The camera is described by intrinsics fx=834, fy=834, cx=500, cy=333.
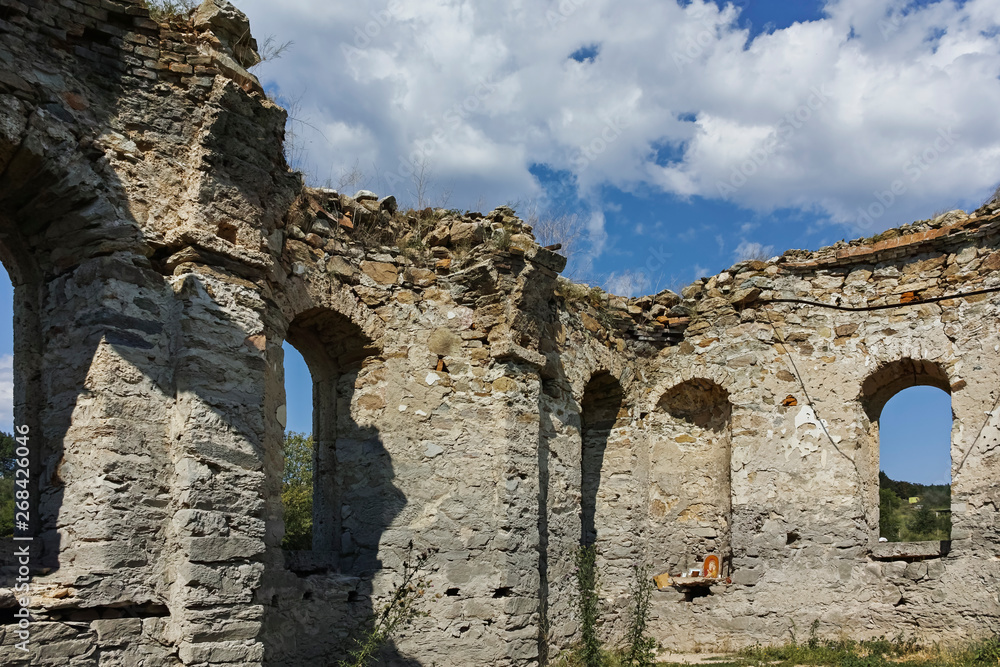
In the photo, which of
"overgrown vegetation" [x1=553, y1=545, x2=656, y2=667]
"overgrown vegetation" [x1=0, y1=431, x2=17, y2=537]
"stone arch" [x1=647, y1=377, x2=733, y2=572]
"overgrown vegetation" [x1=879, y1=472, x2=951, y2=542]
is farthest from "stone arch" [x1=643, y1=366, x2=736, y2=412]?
"overgrown vegetation" [x1=0, y1=431, x2=17, y2=537]

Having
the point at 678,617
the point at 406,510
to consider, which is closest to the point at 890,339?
the point at 678,617

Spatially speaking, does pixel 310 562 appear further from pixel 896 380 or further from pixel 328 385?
pixel 896 380

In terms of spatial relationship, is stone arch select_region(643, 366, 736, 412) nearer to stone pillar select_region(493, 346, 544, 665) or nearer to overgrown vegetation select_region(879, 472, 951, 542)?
stone pillar select_region(493, 346, 544, 665)

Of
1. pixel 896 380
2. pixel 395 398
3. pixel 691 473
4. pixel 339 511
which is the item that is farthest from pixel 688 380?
pixel 339 511

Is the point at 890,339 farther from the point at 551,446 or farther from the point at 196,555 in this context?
the point at 196,555

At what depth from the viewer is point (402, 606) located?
7703 millimetres

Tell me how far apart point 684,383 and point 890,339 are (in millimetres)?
2532

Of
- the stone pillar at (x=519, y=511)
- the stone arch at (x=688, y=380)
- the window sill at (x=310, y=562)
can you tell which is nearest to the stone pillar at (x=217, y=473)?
the window sill at (x=310, y=562)

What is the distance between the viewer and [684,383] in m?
11.0

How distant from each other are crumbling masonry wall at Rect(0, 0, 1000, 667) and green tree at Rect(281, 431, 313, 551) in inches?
198

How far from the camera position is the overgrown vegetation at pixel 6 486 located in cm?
998

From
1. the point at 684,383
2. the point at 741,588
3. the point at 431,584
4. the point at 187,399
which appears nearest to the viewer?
the point at 187,399

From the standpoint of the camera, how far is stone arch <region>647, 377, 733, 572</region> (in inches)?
415

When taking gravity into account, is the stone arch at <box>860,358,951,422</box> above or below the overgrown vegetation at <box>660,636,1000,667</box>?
above
